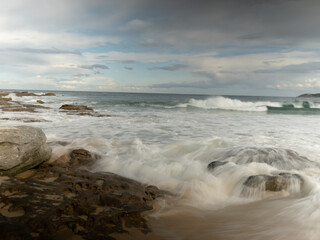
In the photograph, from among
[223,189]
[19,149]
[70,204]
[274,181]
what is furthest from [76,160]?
[274,181]

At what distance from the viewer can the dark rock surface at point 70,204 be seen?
2.62m

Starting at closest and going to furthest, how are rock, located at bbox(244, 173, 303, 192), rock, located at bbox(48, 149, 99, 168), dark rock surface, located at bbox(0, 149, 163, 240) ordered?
dark rock surface, located at bbox(0, 149, 163, 240), rock, located at bbox(244, 173, 303, 192), rock, located at bbox(48, 149, 99, 168)

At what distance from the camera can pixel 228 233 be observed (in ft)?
9.65

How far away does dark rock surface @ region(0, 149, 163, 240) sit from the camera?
2.62 metres

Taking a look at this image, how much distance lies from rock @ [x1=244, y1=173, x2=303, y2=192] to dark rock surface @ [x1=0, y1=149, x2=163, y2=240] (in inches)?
71.5

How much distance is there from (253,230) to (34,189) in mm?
3348

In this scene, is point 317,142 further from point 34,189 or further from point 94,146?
point 34,189

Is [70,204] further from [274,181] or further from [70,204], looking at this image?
[274,181]

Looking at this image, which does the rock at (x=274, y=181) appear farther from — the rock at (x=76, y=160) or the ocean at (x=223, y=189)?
the rock at (x=76, y=160)

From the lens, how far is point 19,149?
443 centimetres

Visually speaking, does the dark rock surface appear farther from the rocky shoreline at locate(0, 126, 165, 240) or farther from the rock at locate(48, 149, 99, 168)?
the rock at locate(48, 149, 99, 168)

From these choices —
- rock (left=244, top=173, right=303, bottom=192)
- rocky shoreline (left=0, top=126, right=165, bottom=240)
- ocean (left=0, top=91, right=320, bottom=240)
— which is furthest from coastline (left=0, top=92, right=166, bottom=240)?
rock (left=244, top=173, right=303, bottom=192)

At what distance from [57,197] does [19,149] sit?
173 centimetres

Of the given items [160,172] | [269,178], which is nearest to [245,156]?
[269,178]
